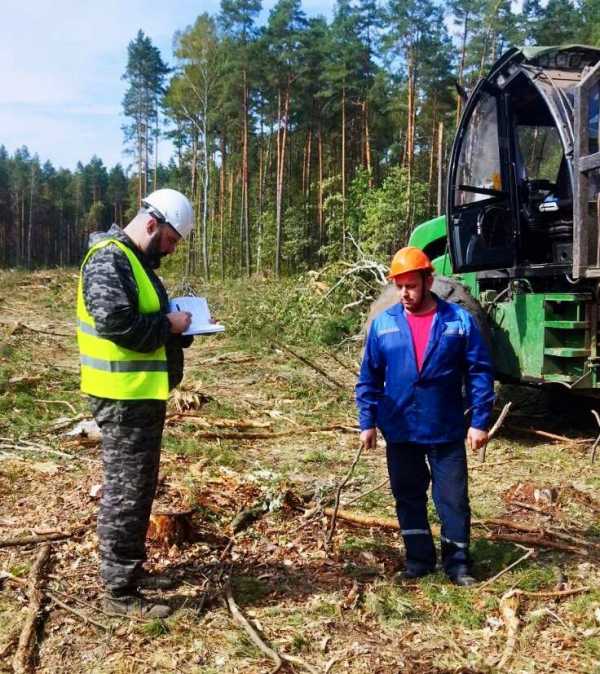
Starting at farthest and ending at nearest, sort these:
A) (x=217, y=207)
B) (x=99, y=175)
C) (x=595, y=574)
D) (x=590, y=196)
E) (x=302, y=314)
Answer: (x=99, y=175)
(x=217, y=207)
(x=302, y=314)
(x=590, y=196)
(x=595, y=574)

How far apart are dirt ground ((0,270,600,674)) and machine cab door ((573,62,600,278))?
5.61 feet

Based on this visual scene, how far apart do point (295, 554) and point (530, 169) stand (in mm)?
4386

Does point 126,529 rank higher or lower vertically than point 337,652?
higher

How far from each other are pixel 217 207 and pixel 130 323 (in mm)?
49152

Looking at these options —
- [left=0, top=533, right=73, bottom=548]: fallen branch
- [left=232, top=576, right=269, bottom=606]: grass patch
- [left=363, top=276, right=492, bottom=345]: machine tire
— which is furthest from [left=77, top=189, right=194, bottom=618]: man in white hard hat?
[left=363, top=276, right=492, bottom=345]: machine tire

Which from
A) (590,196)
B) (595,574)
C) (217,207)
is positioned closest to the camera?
(595,574)

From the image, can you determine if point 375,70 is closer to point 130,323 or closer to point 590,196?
point 590,196

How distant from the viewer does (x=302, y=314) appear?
42.0ft

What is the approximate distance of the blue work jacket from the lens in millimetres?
3865

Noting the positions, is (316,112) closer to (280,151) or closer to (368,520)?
(280,151)

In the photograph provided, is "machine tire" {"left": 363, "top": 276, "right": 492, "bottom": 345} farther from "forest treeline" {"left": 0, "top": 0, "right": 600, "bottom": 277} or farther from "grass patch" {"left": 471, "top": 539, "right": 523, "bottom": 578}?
"forest treeline" {"left": 0, "top": 0, "right": 600, "bottom": 277}

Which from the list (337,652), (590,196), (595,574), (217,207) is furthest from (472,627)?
(217,207)

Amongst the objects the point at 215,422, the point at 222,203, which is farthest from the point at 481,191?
the point at 222,203

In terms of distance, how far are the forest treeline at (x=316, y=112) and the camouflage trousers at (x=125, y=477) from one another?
1646 centimetres
